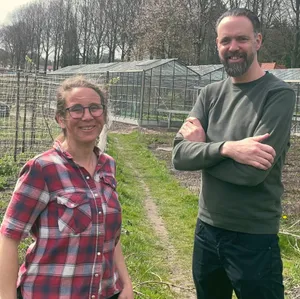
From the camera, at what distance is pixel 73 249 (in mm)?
1905

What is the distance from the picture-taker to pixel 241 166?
2.25 m

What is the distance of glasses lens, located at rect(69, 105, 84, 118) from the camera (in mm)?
2047

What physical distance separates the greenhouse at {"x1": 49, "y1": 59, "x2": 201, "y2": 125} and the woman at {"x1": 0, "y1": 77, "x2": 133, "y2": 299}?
20.2 metres

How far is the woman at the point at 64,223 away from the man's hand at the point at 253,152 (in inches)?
24.7

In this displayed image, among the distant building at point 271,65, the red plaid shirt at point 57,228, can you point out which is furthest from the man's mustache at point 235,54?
the distant building at point 271,65

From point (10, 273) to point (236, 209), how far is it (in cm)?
109

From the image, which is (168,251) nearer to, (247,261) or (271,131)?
(247,261)

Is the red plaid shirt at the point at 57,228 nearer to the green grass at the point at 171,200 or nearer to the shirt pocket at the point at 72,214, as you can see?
the shirt pocket at the point at 72,214

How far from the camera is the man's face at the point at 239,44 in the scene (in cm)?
238

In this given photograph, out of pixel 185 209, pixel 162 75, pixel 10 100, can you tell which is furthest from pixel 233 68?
pixel 162 75

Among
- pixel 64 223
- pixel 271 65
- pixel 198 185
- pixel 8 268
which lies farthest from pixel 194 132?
pixel 271 65

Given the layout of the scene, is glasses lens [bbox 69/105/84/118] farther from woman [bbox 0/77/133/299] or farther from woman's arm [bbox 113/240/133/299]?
woman's arm [bbox 113/240/133/299]

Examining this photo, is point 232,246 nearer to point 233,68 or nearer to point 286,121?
point 286,121

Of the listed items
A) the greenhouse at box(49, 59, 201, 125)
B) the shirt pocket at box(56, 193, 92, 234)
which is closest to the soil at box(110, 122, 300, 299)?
the shirt pocket at box(56, 193, 92, 234)
